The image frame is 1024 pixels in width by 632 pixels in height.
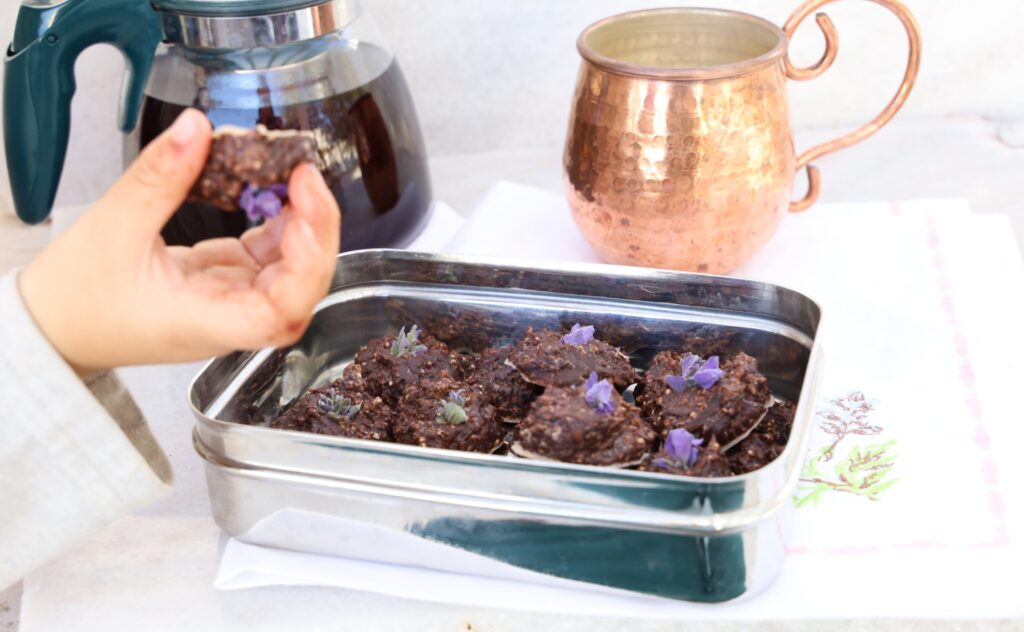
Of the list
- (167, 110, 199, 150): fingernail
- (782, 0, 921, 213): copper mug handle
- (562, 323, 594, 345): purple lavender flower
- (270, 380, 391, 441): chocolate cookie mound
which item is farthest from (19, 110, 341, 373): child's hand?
(782, 0, 921, 213): copper mug handle

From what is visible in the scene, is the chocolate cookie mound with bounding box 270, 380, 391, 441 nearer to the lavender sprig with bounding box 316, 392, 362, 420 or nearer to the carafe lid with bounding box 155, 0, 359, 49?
the lavender sprig with bounding box 316, 392, 362, 420

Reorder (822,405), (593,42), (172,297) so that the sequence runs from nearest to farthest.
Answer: (172,297) → (822,405) → (593,42)

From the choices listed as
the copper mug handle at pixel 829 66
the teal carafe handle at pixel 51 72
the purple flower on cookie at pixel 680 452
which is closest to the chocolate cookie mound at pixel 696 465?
the purple flower on cookie at pixel 680 452

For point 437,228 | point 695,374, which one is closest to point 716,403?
point 695,374

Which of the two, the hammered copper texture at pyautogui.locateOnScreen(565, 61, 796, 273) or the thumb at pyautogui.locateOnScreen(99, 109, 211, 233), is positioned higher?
the thumb at pyautogui.locateOnScreen(99, 109, 211, 233)

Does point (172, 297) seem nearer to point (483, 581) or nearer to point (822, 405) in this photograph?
point (483, 581)

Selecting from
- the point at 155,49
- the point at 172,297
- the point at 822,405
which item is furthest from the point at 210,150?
the point at 822,405
